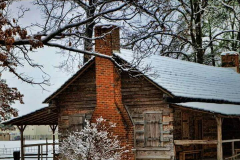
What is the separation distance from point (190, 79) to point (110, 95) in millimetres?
5424

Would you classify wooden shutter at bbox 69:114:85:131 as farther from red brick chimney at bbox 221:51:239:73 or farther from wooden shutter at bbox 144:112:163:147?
red brick chimney at bbox 221:51:239:73

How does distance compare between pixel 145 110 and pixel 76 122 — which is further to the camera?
pixel 76 122

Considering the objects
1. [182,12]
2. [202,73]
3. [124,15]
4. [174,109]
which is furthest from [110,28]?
[182,12]

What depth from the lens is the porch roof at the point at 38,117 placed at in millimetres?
24206

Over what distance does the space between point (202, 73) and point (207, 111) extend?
7.86 m

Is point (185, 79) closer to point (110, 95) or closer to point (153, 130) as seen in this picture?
point (153, 130)

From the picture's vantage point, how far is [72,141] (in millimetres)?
21781

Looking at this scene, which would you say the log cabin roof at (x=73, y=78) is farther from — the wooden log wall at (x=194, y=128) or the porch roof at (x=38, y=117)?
the wooden log wall at (x=194, y=128)

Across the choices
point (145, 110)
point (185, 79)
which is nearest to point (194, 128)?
point (185, 79)

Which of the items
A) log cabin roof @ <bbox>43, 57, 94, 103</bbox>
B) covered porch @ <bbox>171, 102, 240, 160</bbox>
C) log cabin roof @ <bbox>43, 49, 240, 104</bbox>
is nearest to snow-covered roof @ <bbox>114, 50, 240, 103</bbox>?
log cabin roof @ <bbox>43, 49, 240, 104</bbox>

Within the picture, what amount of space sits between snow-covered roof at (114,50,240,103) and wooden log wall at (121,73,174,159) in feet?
2.19

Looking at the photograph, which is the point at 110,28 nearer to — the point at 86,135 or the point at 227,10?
the point at 86,135

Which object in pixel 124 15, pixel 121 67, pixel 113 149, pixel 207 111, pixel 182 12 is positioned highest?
pixel 182 12

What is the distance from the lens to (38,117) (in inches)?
1013
